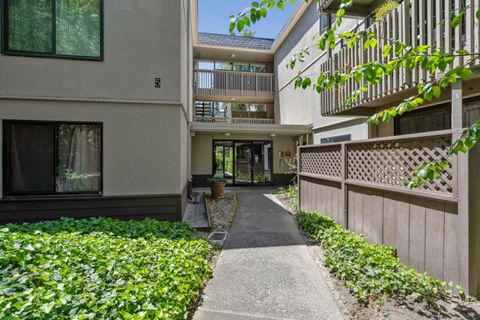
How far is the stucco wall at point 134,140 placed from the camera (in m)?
5.75

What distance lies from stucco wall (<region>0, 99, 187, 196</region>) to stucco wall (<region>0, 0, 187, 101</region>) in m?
0.27

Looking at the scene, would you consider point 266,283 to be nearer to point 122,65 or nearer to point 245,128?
point 122,65

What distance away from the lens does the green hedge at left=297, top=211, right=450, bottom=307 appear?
3004 millimetres

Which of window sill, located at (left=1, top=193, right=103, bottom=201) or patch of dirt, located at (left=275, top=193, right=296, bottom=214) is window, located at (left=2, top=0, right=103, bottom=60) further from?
patch of dirt, located at (left=275, top=193, right=296, bottom=214)

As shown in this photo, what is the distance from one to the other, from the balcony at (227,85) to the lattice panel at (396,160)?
33.3ft

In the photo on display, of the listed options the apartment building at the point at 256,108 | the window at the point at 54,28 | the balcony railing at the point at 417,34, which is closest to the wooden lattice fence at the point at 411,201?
the balcony railing at the point at 417,34

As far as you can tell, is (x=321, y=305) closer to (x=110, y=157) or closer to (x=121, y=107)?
(x=110, y=157)

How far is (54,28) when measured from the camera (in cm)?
569

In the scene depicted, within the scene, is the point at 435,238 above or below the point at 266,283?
above

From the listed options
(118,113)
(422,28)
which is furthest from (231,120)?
(422,28)

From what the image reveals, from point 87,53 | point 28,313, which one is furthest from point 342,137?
point 28,313

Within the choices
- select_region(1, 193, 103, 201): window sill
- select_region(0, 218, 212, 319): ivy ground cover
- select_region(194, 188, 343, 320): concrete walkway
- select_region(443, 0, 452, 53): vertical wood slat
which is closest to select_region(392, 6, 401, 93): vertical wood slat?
select_region(443, 0, 452, 53): vertical wood slat

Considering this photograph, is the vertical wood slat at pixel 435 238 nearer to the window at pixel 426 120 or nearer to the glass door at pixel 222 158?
the window at pixel 426 120

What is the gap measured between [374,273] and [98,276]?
309 cm
